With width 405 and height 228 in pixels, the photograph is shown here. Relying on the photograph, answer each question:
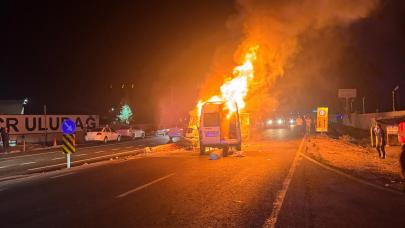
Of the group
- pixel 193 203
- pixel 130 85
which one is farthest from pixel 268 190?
pixel 130 85

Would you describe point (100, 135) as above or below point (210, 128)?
below

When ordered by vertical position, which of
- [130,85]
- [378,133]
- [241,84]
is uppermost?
[130,85]

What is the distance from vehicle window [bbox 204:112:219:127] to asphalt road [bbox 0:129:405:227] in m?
7.01

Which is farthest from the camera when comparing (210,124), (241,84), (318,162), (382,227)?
(241,84)

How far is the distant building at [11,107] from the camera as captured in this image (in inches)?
2202

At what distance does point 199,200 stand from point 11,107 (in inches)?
2096

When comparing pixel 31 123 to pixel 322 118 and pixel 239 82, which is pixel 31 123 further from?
pixel 322 118

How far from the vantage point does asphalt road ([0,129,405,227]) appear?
26.0 feet

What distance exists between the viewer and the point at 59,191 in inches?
456

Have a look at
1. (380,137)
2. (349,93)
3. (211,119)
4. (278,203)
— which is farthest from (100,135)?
(349,93)

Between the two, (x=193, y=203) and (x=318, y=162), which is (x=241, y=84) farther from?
(x=193, y=203)

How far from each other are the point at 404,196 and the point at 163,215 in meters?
5.74

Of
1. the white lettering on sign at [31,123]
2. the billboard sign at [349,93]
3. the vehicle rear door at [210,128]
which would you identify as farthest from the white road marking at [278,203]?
the billboard sign at [349,93]

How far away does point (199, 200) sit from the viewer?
985 cm
